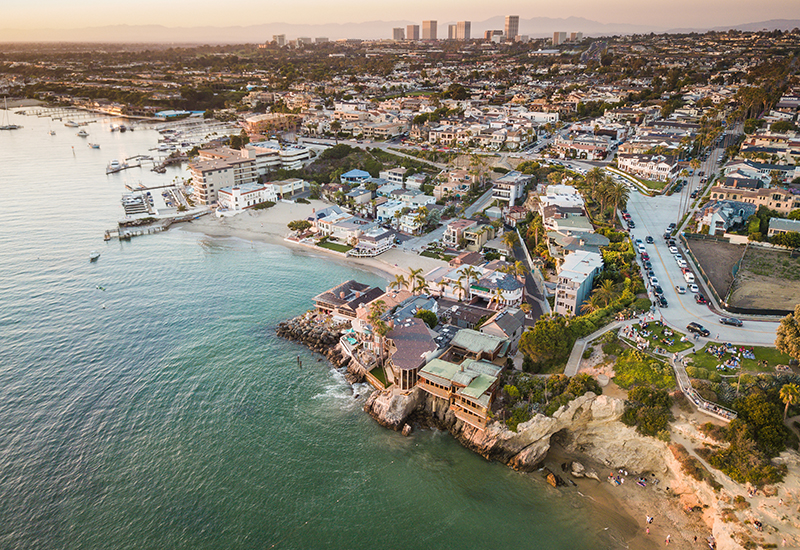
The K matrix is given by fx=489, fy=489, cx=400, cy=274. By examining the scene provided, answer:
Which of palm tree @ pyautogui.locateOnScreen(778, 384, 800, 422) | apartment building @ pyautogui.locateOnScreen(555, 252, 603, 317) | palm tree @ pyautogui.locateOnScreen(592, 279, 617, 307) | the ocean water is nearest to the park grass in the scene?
palm tree @ pyautogui.locateOnScreen(592, 279, 617, 307)

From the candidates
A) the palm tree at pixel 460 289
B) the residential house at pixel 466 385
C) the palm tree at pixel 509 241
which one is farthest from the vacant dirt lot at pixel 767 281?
the palm tree at pixel 460 289

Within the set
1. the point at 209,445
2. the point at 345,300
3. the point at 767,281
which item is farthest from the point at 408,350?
the point at 767,281

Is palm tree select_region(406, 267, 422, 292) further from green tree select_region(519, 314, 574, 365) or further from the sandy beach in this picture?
green tree select_region(519, 314, 574, 365)

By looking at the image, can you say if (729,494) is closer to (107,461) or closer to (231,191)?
(107,461)

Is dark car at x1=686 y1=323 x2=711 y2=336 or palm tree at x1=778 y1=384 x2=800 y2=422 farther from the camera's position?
dark car at x1=686 y1=323 x2=711 y2=336

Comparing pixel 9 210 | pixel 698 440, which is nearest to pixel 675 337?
pixel 698 440

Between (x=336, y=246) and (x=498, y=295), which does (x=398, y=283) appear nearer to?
(x=498, y=295)

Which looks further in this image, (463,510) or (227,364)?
(227,364)
